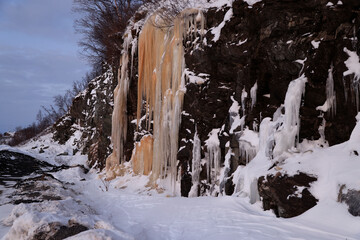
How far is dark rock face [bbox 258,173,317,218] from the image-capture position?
154 inches

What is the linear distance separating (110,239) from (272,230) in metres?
1.92

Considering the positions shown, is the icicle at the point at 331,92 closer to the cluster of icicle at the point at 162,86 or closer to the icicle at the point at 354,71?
the icicle at the point at 354,71

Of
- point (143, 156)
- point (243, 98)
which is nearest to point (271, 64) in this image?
point (243, 98)

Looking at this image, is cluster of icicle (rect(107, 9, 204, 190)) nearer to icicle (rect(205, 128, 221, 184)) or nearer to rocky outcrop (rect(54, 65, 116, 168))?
icicle (rect(205, 128, 221, 184))

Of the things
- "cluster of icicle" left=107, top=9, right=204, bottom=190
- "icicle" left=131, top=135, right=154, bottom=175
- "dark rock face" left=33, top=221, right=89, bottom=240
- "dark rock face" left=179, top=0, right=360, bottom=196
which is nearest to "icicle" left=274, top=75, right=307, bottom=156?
"dark rock face" left=179, top=0, right=360, bottom=196

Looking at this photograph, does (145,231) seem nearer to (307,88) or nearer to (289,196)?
(289,196)

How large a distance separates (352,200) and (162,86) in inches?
247

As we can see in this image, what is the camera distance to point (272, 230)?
3.42m

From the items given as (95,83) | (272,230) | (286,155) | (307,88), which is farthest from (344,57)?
(95,83)

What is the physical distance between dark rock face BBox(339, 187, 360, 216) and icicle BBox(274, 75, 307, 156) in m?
1.66

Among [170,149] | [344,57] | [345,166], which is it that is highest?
[344,57]

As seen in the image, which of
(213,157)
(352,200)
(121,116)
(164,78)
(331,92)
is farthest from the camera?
(121,116)

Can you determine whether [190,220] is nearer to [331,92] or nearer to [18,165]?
[331,92]

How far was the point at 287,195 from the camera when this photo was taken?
4082 mm
